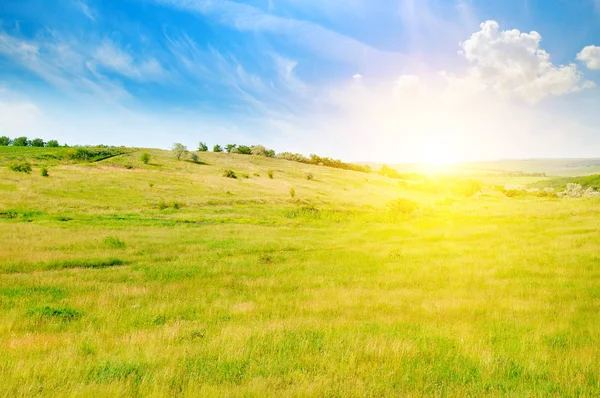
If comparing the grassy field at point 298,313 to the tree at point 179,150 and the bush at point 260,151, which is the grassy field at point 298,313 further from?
the bush at point 260,151

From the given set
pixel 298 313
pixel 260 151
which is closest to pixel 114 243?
pixel 298 313

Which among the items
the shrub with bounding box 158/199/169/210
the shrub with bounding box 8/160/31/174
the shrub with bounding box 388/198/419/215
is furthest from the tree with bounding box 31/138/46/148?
the shrub with bounding box 388/198/419/215

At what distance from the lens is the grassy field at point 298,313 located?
616cm

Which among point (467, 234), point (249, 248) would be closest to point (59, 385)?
point (249, 248)

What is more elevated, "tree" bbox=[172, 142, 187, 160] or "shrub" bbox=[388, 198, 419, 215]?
"tree" bbox=[172, 142, 187, 160]

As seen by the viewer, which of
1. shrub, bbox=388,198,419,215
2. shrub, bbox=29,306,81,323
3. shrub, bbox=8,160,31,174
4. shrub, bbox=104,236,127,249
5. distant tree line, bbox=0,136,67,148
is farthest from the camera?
distant tree line, bbox=0,136,67,148

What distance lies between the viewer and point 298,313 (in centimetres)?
1043

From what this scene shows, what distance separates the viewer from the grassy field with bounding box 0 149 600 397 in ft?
20.2

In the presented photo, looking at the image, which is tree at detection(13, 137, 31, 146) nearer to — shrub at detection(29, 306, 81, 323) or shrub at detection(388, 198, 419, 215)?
shrub at detection(388, 198, 419, 215)

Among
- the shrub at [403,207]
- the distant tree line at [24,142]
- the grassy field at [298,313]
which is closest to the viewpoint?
the grassy field at [298,313]

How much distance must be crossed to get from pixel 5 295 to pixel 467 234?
28112 millimetres

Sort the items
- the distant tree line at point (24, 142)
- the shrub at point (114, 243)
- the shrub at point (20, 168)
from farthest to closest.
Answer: the distant tree line at point (24, 142) < the shrub at point (20, 168) < the shrub at point (114, 243)

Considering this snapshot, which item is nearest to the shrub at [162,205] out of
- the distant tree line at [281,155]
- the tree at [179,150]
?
the tree at [179,150]

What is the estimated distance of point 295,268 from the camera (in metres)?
17.4
